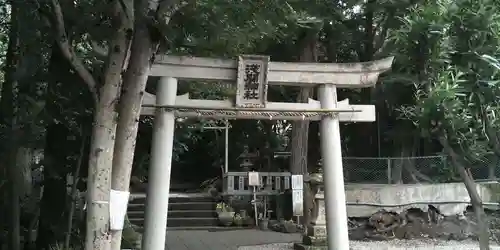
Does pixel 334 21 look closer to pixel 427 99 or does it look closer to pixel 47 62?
pixel 427 99

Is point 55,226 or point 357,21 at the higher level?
point 357,21

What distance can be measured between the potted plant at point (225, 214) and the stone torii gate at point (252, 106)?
7.05 metres

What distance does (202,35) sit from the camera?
5.79 meters

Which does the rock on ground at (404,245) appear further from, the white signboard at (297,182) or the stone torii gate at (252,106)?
the stone torii gate at (252,106)

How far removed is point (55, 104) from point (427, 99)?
5.18 meters

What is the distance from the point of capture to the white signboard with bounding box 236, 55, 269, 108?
7113 mm

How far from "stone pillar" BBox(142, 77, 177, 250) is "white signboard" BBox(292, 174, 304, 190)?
20.3 ft

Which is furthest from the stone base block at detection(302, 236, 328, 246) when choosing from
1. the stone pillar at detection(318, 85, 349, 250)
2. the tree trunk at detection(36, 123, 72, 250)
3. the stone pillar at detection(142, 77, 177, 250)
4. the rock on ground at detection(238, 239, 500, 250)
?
the tree trunk at detection(36, 123, 72, 250)

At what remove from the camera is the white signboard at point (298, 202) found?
41.7ft

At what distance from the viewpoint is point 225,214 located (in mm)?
14344

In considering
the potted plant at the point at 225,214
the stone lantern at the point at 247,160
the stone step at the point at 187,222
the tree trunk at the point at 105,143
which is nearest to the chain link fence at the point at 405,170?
the potted plant at the point at 225,214

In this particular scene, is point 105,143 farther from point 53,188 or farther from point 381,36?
point 381,36

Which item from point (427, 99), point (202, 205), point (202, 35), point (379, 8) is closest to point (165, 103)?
point (202, 35)

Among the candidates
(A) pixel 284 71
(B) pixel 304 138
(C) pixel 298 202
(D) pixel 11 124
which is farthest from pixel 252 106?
(C) pixel 298 202
